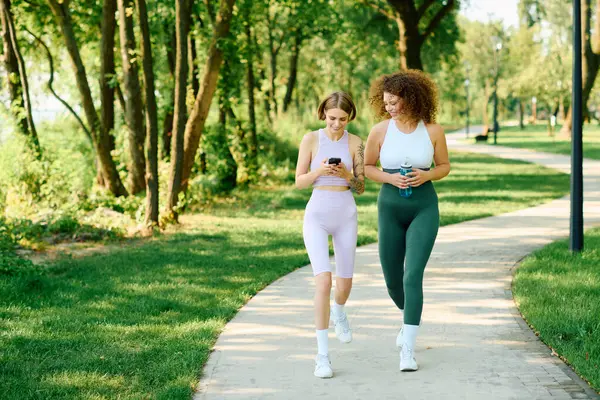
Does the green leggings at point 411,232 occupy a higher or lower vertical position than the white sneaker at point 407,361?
higher

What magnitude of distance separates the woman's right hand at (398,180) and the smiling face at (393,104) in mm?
420

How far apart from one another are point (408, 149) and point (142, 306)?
3.33m

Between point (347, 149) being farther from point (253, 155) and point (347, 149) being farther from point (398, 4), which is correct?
point (398, 4)

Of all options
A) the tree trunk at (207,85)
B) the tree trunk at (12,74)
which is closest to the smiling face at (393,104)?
the tree trunk at (207,85)

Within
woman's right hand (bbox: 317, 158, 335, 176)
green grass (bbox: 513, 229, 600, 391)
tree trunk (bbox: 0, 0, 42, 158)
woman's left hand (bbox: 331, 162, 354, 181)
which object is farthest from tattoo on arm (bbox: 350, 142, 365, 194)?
tree trunk (bbox: 0, 0, 42, 158)

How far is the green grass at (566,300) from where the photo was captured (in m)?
5.77

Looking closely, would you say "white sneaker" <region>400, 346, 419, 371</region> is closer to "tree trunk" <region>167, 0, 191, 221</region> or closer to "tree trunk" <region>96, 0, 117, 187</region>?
"tree trunk" <region>167, 0, 191, 221</region>

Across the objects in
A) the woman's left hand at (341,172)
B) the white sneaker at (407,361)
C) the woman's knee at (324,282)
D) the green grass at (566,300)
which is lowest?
the green grass at (566,300)

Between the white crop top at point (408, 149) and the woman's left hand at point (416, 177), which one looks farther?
the white crop top at point (408, 149)

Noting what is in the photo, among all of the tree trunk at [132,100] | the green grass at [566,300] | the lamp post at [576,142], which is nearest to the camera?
the green grass at [566,300]

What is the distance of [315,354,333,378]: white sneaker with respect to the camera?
532 centimetres

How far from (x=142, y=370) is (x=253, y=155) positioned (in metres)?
17.0

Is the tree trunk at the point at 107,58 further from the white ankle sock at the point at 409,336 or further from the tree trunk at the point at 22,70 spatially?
the white ankle sock at the point at 409,336

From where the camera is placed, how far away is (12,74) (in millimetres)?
16531
